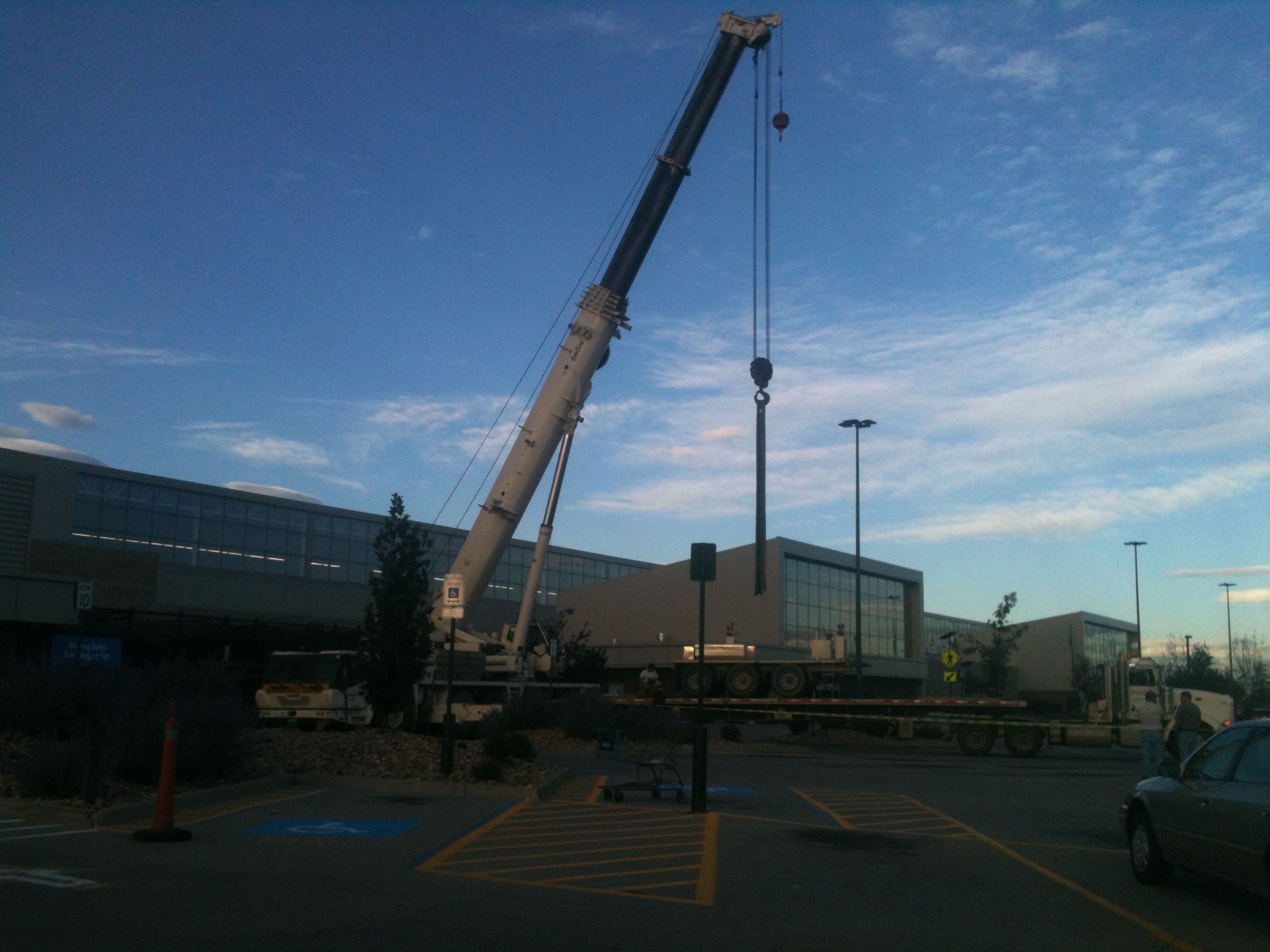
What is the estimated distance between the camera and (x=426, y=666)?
927 inches

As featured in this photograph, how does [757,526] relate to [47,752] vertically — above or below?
above

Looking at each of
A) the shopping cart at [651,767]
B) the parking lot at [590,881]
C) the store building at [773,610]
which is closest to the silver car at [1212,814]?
the parking lot at [590,881]

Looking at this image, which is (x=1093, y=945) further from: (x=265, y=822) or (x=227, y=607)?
(x=227, y=607)

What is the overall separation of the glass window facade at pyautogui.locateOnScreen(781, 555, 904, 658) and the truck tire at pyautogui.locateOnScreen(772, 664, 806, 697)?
21.2 metres

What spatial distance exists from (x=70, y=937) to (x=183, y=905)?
3.25 ft

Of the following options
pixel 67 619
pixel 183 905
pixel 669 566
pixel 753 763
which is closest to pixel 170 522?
pixel 67 619

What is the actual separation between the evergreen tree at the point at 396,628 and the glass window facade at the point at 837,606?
32.8 meters

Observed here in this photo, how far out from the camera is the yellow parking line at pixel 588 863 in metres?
9.05

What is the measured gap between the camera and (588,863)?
9.58m

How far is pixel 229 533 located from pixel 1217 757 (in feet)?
153

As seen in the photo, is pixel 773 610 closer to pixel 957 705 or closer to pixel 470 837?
pixel 957 705

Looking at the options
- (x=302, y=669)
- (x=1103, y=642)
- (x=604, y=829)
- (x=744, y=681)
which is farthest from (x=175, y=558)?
(x=1103, y=642)

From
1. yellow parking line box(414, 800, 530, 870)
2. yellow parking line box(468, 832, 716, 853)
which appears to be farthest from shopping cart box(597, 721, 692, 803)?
yellow parking line box(468, 832, 716, 853)

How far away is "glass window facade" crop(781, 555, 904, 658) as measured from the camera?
53.7 meters
